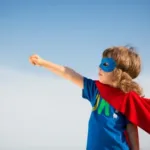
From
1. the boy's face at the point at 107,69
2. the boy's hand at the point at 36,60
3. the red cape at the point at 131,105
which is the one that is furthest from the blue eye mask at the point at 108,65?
the boy's hand at the point at 36,60

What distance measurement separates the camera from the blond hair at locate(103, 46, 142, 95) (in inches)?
89.5

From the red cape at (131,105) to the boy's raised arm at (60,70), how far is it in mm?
218

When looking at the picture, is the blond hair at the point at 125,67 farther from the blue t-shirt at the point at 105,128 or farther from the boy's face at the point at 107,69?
the blue t-shirt at the point at 105,128

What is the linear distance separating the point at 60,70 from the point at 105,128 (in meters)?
0.56

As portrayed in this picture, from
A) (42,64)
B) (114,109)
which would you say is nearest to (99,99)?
(114,109)

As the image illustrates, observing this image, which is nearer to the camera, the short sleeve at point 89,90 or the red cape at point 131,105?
the red cape at point 131,105

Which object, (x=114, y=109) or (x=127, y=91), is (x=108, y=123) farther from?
(x=127, y=91)

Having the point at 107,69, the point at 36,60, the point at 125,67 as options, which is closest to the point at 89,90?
the point at 107,69

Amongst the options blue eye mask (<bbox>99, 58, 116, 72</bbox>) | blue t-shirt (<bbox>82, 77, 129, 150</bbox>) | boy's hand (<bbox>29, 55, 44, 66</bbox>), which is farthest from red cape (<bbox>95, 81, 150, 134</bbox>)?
boy's hand (<bbox>29, 55, 44, 66</bbox>)

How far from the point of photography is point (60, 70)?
2.34 meters

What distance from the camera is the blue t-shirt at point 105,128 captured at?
2197 millimetres

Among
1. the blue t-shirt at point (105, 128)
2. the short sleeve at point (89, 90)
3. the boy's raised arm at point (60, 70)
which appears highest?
the boy's raised arm at point (60, 70)

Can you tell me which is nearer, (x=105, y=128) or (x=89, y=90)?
(x=105, y=128)

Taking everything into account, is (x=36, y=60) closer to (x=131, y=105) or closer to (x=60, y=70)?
(x=60, y=70)
